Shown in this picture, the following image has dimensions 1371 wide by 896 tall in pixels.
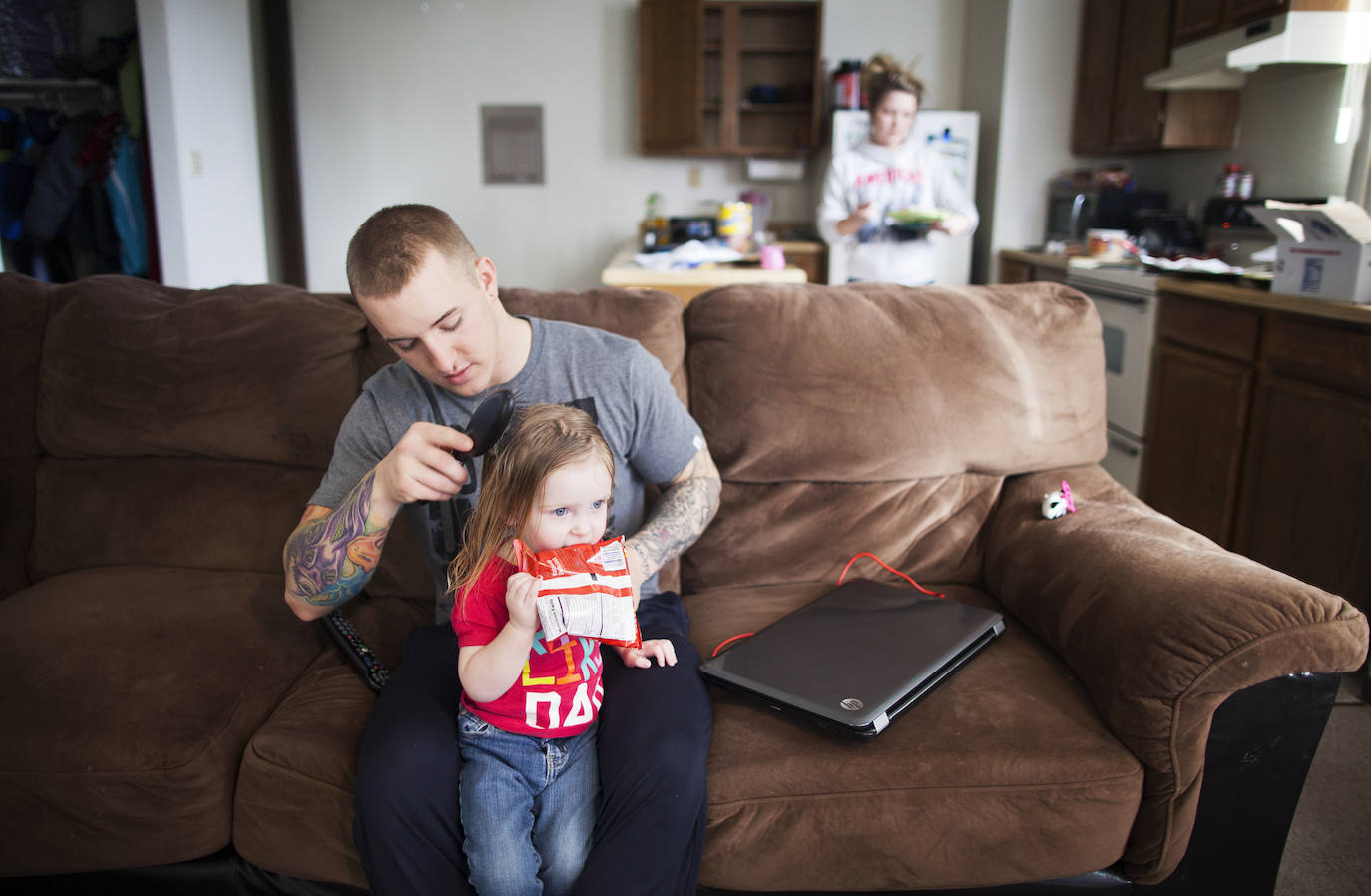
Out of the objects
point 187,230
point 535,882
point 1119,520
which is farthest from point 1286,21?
point 187,230

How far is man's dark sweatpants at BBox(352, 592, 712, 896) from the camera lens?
1010mm

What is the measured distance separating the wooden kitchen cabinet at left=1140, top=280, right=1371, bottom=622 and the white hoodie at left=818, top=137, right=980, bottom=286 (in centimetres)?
82

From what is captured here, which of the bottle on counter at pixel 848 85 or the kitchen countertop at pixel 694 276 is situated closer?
the kitchen countertop at pixel 694 276

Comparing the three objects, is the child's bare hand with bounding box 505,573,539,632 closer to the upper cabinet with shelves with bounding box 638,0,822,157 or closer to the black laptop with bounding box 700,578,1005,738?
the black laptop with bounding box 700,578,1005,738

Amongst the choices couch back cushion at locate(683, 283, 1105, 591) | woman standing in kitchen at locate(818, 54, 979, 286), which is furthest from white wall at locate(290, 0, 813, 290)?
couch back cushion at locate(683, 283, 1105, 591)

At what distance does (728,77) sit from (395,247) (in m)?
4.29

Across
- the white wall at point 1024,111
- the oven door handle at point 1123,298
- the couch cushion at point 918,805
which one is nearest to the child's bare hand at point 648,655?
the couch cushion at point 918,805

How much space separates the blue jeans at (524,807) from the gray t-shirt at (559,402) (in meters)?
0.32

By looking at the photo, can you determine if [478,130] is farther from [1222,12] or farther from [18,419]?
[18,419]

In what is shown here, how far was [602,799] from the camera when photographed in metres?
1.08

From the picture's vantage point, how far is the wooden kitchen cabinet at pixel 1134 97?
366 cm

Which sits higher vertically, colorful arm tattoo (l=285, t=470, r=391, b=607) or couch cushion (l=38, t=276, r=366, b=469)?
couch cushion (l=38, t=276, r=366, b=469)

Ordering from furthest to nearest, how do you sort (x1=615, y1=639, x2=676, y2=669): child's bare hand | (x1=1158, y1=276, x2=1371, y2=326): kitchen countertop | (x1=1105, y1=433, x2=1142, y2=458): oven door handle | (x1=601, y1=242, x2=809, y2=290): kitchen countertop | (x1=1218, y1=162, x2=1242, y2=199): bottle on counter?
1. (x1=1218, y1=162, x2=1242, y2=199): bottle on counter
2. (x1=1105, y1=433, x2=1142, y2=458): oven door handle
3. (x1=601, y1=242, x2=809, y2=290): kitchen countertop
4. (x1=1158, y1=276, x2=1371, y2=326): kitchen countertop
5. (x1=615, y1=639, x2=676, y2=669): child's bare hand

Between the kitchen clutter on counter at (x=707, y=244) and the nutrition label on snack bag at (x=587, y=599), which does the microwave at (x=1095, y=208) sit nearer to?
the kitchen clutter on counter at (x=707, y=244)
